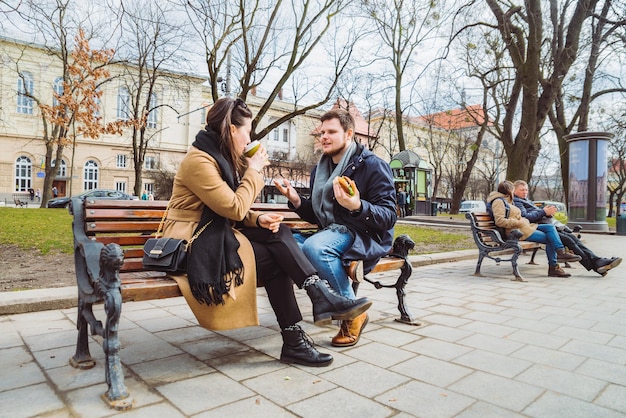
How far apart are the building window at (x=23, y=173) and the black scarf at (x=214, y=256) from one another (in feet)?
141

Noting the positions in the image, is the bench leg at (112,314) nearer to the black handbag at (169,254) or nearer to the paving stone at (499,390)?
the black handbag at (169,254)

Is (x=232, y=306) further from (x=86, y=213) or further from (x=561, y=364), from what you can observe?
(x=561, y=364)

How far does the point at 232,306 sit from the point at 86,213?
1.21m

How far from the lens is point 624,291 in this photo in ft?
18.6

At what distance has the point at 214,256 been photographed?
2.57 m

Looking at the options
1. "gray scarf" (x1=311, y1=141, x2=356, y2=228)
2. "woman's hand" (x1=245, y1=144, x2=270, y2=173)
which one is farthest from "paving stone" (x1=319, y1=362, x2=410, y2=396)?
"woman's hand" (x1=245, y1=144, x2=270, y2=173)

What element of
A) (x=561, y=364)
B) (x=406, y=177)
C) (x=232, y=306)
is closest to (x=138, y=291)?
(x=232, y=306)

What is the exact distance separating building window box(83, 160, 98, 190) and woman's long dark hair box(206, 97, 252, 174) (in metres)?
43.6

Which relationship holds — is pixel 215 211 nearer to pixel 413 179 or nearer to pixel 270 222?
pixel 270 222

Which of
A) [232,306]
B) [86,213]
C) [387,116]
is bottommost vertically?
[232,306]

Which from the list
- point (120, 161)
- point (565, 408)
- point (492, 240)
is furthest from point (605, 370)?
point (120, 161)

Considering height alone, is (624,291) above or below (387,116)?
below

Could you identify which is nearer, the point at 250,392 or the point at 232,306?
the point at 250,392

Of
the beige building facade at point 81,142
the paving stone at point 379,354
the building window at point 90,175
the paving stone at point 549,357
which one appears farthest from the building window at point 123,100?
the paving stone at point 549,357
